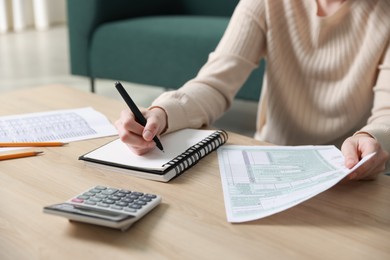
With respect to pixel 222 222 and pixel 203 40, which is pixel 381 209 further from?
pixel 203 40

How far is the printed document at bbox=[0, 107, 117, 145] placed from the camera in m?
0.85

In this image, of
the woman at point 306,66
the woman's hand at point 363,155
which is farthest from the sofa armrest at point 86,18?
the woman's hand at point 363,155

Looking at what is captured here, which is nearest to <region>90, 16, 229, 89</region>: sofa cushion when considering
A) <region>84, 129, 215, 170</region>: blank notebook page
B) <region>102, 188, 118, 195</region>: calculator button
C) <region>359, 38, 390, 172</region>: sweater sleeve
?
<region>359, 38, 390, 172</region>: sweater sleeve

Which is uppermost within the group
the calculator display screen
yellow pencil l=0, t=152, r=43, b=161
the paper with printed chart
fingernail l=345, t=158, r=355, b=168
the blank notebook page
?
fingernail l=345, t=158, r=355, b=168

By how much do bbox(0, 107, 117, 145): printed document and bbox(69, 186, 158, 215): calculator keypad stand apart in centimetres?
25

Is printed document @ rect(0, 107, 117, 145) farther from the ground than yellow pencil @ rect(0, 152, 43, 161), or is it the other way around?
yellow pencil @ rect(0, 152, 43, 161)

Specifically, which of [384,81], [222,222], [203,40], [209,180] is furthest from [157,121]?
[203,40]

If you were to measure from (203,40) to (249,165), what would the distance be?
143 centimetres

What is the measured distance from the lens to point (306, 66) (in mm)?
1108

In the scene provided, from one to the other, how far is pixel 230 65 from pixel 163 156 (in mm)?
373

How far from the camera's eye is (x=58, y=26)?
16.1 feet

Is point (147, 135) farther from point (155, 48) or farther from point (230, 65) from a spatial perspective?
point (155, 48)

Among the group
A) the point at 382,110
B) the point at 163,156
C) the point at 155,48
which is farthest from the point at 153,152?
the point at 155,48

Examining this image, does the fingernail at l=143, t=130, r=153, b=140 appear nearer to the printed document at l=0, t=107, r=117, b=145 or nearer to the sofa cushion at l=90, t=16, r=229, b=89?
the printed document at l=0, t=107, r=117, b=145
